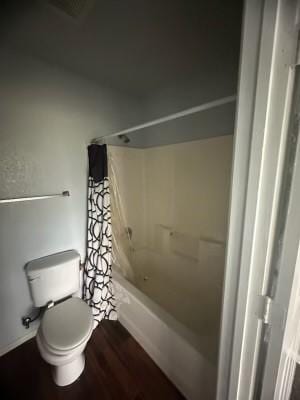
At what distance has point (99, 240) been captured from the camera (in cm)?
162

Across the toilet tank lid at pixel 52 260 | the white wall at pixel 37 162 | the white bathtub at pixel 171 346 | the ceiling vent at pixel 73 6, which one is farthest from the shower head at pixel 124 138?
the white bathtub at pixel 171 346

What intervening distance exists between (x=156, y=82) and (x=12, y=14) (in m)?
1.17

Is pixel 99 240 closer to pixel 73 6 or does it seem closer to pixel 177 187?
pixel 177 187

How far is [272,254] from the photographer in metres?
0.50

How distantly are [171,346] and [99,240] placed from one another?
988 millimetres

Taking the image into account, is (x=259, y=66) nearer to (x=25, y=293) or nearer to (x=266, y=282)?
(x=266, y=282)

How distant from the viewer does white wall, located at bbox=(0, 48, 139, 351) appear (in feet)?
4.22

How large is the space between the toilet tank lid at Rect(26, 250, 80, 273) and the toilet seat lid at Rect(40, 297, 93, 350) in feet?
1.08

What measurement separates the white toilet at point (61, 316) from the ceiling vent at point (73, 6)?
1707mm

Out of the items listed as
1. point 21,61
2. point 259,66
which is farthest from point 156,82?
point 259,66

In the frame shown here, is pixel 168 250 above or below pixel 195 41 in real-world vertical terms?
below

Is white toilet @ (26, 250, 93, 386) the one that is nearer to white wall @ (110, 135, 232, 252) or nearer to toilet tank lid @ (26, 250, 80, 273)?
toilet tank lid @ (26, 250, 80, 273)

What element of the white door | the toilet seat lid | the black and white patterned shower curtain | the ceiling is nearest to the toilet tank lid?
the black and white patterned shower curtain

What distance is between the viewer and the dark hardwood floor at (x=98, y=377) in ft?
3.75
